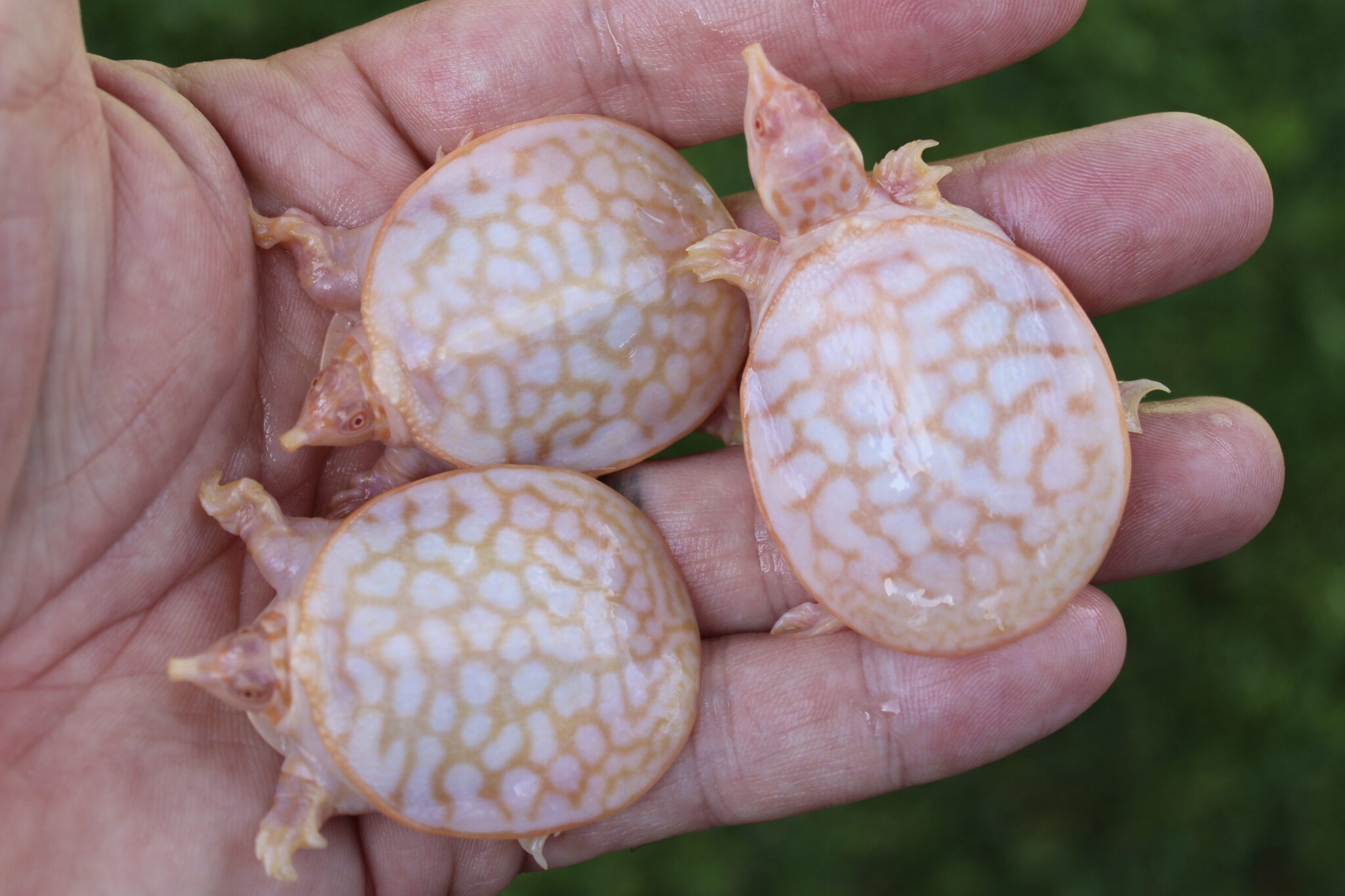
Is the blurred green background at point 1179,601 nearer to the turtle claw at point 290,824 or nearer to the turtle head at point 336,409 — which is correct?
the turtle claw at point 290,824

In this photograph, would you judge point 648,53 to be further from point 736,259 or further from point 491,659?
point 491,659

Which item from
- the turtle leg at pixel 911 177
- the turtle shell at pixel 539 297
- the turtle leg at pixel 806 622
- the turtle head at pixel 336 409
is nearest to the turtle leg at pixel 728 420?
the turtle shell at pixel 539 297

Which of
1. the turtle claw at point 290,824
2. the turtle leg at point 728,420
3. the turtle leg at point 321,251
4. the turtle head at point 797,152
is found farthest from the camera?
the turtle leg at point 728,420

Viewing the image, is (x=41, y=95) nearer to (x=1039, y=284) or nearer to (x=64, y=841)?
(x=64, y=841)

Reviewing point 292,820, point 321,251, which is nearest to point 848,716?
point 292,820

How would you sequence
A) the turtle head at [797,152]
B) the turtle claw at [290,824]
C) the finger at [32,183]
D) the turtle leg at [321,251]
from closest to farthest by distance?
the finger at [32,183], the turtle claw at [290,824], the turtle head at [797,152], the turtle leg at [321,251]

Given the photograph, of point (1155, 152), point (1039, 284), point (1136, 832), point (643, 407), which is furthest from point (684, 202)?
point (1136, 832)
